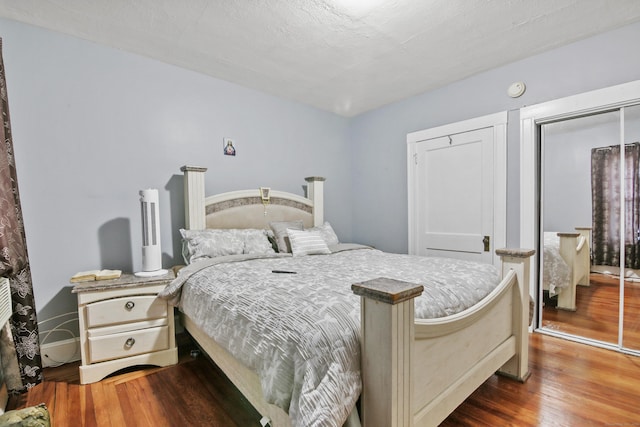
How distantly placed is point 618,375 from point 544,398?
2.32 feet

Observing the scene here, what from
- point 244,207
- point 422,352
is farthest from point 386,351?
point 244,207

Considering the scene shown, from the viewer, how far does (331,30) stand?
218 centimetres

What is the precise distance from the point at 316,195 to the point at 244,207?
884 millimetres

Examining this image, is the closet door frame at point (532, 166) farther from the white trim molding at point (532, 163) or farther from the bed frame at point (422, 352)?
the bed frame at point (422, 352)

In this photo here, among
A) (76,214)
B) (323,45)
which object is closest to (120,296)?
(76,214)

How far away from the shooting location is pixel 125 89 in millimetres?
2527

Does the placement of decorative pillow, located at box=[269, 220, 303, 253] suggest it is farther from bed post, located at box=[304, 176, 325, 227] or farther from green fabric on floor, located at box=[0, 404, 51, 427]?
green fabric on floor, located at box=[0, 404, 51, 427]

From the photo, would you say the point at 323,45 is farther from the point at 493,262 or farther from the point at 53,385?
the point at 53,385

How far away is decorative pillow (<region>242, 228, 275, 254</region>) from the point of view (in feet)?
8.66

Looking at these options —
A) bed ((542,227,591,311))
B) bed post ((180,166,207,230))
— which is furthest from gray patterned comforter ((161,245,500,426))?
bed ((542,227,591,311))

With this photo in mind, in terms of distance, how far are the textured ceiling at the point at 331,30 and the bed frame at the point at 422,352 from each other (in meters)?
1.63

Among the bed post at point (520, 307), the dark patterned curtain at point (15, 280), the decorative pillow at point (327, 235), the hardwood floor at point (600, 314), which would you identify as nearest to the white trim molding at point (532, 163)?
the hardwood floor at point (600, 314)

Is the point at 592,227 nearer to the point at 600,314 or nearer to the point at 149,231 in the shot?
the point at 600,314

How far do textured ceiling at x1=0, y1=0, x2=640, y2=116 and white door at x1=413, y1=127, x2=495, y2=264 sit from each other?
28.0 inches
